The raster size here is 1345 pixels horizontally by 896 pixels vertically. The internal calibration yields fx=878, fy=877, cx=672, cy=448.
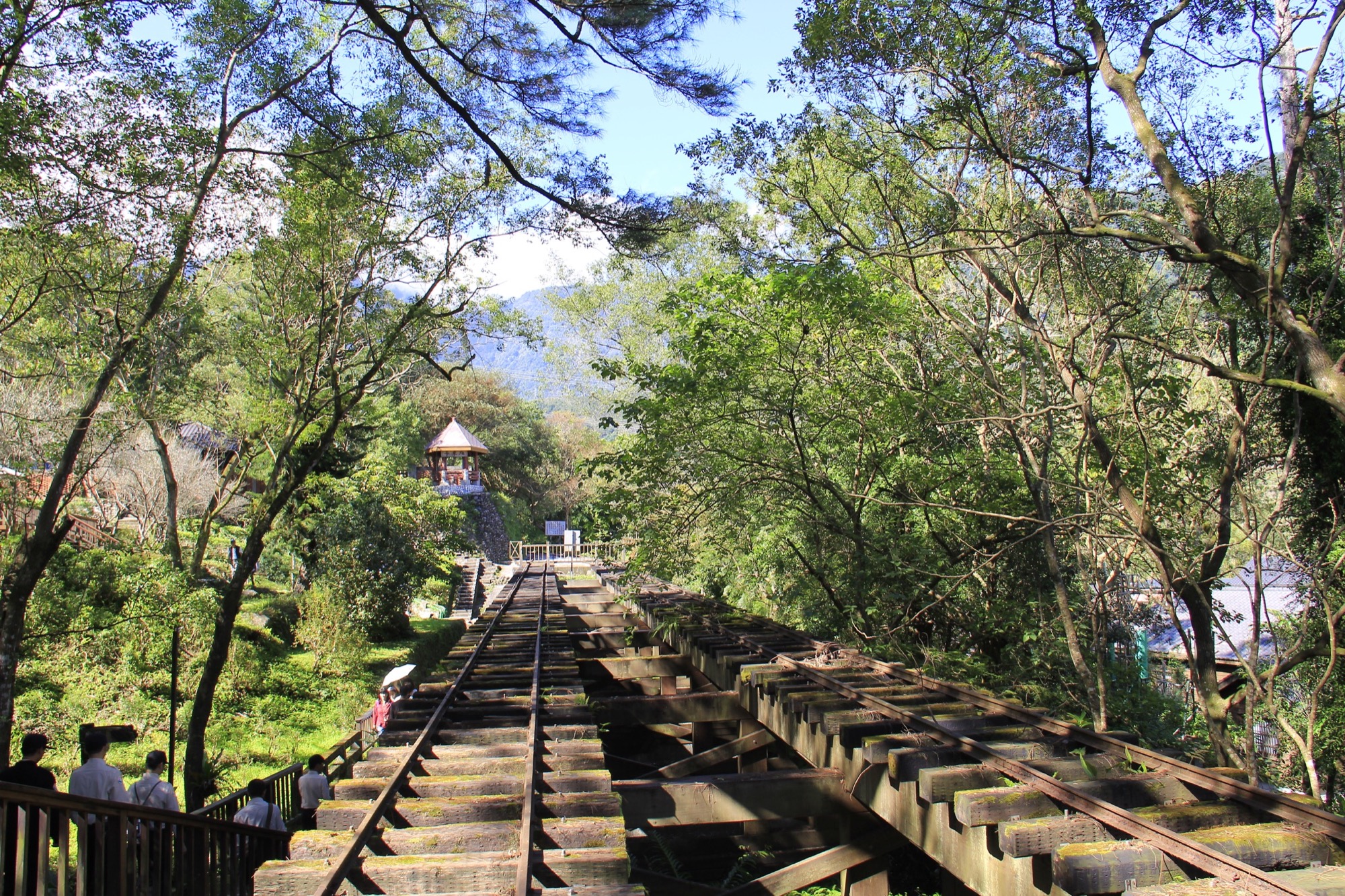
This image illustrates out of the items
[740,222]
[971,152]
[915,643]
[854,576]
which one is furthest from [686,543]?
[971,152]

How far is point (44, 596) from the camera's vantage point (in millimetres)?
13617

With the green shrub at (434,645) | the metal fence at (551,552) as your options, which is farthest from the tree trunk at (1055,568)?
the metal fence at (551,552)

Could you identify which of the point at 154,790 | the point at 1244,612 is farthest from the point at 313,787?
the point at 1244,612

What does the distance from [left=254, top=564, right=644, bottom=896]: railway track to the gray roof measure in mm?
4937

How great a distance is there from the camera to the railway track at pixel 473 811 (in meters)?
3.70

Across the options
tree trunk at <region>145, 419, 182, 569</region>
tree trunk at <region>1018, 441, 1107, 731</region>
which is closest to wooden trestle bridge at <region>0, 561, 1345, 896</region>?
tree trunk at <region>1018, 441, 1107, 731</region>

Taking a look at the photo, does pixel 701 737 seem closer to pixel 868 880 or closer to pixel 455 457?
pixel 868 880

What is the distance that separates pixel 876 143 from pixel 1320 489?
587cm

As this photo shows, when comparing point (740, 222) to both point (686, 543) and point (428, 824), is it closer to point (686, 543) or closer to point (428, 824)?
point (686, 543)

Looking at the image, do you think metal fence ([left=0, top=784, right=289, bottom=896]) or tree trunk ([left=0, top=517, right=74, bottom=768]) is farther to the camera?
tree trunk ([left=0, top=517, right=74, bottom=768])

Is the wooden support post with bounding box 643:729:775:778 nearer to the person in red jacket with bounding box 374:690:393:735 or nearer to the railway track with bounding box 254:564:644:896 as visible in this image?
the railway track with bounding box 254:564:644:896

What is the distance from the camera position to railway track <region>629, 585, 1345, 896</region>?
11.8ft

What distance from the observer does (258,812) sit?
20.2 feet

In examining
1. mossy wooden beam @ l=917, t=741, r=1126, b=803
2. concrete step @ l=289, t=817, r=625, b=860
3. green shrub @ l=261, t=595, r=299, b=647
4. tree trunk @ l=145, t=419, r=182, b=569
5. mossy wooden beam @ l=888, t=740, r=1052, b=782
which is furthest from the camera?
green shrub @ l=261, t=595, r=299, b=647
